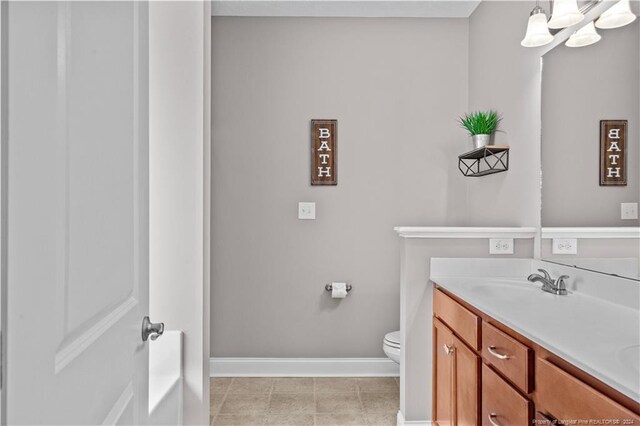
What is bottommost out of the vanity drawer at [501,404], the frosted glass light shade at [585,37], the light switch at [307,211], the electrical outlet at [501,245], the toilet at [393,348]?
the toilet at [393,348]

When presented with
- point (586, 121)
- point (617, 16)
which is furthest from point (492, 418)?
point (617, 16)

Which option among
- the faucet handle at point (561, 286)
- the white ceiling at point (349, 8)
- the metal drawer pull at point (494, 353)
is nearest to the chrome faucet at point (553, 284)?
the faucet handle at point (561, 286)

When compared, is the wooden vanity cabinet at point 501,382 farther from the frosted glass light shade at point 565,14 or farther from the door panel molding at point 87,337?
the frosted glass light shade at point 565,14

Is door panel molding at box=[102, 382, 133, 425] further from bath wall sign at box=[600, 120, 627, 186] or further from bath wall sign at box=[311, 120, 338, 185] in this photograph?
bath wall sign at box=[311, 120, 338, 185]

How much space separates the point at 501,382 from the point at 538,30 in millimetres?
1670

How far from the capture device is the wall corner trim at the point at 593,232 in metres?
1.48

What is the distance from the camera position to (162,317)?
1509 millimetres

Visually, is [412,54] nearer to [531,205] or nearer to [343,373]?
[531,205]

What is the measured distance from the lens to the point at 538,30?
1.94 meters

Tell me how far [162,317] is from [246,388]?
146 centimetres

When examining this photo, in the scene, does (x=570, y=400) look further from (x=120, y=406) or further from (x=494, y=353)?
(x=120, y=406)

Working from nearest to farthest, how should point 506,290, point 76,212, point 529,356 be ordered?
1. point 76,212
2. point 529,356
3. point 506,290

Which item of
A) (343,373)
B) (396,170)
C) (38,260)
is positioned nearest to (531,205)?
(396,170)

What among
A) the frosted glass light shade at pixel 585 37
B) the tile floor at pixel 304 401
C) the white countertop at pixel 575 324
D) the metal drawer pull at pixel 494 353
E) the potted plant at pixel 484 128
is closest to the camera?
the white countertop at pixel 575 324
